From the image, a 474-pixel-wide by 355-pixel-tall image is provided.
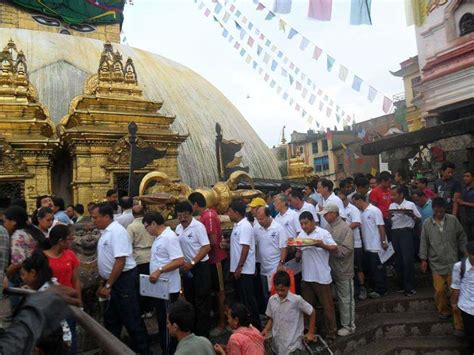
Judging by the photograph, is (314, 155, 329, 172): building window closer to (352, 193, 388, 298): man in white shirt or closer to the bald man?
(352, 193, 388, 298): man in white shirt

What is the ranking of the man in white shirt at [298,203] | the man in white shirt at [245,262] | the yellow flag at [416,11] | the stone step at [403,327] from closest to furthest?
the man in white shirt at [245,262] < the stone step at [403,327] < the man in white shirt at [298,203] < the yellow flag at [416,11]

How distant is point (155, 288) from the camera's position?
5020 millimetres

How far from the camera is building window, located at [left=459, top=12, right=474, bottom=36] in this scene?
14.4 meters

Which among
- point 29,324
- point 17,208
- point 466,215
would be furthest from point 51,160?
point 29,324

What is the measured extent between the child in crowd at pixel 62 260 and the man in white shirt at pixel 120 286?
1.89 feet

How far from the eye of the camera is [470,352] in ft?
19.2

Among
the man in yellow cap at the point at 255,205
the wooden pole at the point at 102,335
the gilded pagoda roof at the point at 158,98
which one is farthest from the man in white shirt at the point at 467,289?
the gilded pagoda roof at the point at 158,98

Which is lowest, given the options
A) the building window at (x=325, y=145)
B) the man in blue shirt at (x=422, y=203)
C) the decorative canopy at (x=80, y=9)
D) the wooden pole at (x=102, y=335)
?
the wooden pole at (x=102, y=335)

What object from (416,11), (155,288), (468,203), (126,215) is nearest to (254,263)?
(155,288)

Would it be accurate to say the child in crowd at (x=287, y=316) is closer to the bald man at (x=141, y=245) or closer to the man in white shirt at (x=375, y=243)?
the bald man at (x=141, y=245)

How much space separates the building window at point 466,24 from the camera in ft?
47.3

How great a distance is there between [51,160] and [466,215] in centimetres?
1075

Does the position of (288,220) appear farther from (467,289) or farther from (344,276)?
(467,289)

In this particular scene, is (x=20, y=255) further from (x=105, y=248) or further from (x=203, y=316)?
(x=203, y=316)
